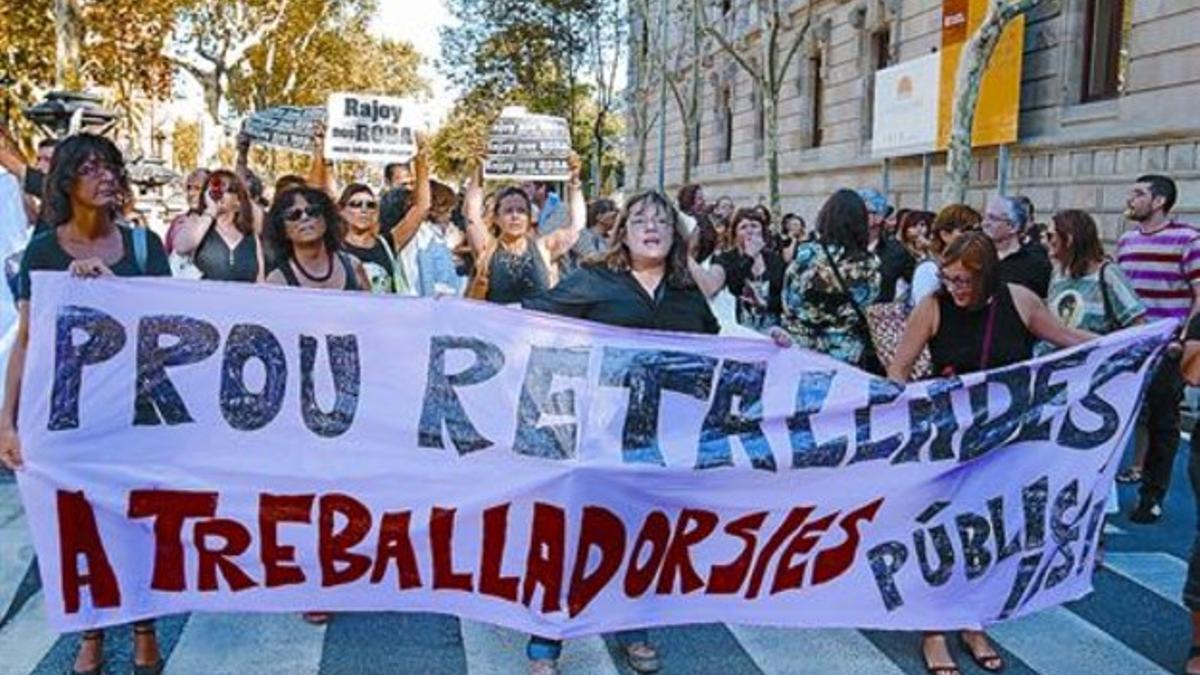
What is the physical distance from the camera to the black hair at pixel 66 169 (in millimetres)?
4312

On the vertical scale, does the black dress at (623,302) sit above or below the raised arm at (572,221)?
below

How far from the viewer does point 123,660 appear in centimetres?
451

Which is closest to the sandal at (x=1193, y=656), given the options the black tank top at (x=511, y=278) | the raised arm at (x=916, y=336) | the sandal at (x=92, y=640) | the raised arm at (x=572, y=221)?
the raised arm at (x=916, y=336)

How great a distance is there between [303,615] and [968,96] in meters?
11.9

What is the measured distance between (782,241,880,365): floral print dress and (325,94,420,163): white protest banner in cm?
456

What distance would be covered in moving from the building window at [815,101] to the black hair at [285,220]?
25.3 m

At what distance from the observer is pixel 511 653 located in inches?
186

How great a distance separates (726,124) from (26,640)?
35439 millimetres

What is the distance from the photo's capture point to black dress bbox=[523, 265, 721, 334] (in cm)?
461

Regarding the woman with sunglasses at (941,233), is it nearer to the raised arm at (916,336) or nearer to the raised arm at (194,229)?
the raised arm at (916,336)

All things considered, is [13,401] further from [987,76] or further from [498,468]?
[987,76]

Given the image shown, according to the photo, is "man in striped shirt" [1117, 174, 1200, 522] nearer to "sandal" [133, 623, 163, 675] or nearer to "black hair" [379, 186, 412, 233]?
"black hair" [379, 186, 412, 233]

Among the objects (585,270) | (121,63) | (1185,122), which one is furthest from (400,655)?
(121,63)

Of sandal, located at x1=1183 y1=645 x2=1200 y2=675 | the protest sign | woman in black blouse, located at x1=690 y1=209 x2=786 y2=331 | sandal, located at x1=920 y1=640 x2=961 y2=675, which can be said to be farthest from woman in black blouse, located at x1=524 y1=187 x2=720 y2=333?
the protest sign
